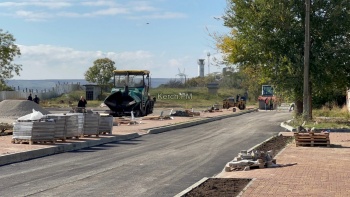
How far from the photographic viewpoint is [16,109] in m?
33.6

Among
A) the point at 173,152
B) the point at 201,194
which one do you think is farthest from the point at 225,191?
the point at 173,152

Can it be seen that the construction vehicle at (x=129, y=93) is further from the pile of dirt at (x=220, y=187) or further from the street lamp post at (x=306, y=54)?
the pile of dirt at (x=220, y=187)

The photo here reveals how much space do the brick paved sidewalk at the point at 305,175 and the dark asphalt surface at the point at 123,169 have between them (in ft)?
4.76

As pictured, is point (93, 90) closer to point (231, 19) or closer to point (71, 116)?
point (231, 19)

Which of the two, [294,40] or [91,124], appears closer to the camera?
[91,124]

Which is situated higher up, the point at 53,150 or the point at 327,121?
the point at 327,121

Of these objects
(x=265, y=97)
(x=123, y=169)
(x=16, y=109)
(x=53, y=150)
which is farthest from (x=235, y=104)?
(x=123, y=169)

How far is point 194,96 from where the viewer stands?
8250 cm

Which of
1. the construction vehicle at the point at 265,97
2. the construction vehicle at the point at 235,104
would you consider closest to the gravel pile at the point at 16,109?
the construction vehicle at the point at 235,104

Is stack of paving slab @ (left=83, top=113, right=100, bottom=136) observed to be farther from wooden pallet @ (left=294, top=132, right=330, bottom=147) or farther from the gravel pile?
the gravel pile

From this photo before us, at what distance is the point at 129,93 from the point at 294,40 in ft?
36.8

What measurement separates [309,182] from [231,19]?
21.4 meters

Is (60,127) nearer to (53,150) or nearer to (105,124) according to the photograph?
(53,150)

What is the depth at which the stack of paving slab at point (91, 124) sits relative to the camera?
2191 cm
